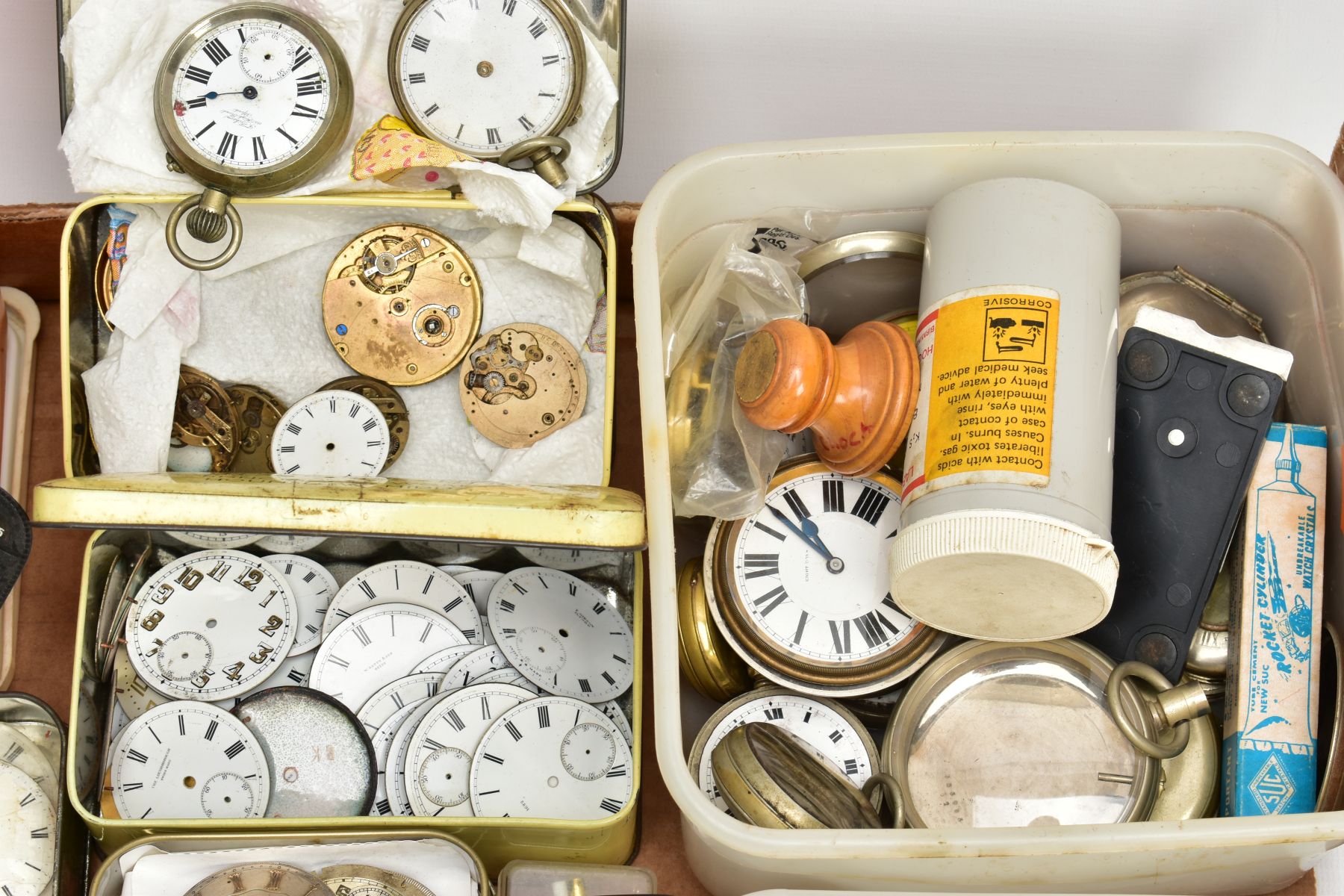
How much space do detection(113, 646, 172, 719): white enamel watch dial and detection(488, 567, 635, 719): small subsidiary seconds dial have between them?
0.33m

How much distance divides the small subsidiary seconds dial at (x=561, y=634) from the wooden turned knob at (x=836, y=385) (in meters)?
0.31

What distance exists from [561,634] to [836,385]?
40 cm

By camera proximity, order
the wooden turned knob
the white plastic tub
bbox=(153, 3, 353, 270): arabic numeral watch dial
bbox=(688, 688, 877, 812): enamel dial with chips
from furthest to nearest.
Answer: bbox=(153, 3, 353, 270): arabic numeral watch dial
bbox=(688, 688, 877, 812): enamel dial with chips
the wooden turned knob
the white plastic tub

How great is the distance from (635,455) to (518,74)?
45 cm

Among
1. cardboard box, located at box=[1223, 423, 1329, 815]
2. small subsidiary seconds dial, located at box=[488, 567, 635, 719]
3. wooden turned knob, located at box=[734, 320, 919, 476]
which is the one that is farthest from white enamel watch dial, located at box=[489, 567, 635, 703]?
cardboard box, located at box=[1223, 423, 1329, 815]

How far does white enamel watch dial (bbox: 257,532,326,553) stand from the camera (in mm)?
1227

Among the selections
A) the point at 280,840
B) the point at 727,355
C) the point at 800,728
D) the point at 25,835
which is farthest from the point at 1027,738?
the point at 25,835

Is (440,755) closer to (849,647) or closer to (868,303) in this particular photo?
(849,647)

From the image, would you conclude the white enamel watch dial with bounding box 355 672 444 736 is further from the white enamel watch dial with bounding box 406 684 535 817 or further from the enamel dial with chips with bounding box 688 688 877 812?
the enamel dial with chips with bounding box 688 688 877 812

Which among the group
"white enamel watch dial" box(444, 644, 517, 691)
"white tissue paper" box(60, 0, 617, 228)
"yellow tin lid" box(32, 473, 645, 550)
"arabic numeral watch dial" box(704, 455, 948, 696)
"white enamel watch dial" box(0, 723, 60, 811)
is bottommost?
"white enamel watch dial" box(0, 723, 60, 811)

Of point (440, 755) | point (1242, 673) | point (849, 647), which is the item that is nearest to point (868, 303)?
point (849, 647)

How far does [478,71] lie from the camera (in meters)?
1.21

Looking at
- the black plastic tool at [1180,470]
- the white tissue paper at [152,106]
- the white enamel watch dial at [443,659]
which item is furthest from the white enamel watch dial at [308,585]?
the black plastic tool at [1180,470]

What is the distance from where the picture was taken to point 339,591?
4.04 feet
